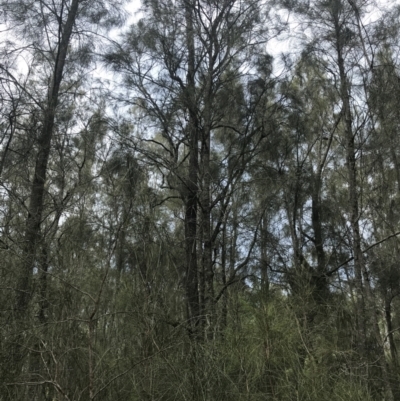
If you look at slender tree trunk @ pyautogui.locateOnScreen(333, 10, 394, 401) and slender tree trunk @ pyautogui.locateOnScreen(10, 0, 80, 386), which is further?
slender tree trunk @ pyautogui.locateOnScreen(333, 10, 394, 401)

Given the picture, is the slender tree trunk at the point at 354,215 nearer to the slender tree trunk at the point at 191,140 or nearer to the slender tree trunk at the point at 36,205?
the slender tree trunk at the point at 191,140

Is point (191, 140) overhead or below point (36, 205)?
overhead

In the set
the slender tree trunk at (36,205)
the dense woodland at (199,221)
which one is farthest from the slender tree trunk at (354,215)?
the slender tree trunk at (36,205)

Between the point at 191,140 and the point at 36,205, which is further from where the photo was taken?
the point at 191,140

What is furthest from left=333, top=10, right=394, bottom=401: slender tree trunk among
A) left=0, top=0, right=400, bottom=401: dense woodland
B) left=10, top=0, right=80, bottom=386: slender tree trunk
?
left=10, top=0, right=80, bottom=386: slender tree trunk

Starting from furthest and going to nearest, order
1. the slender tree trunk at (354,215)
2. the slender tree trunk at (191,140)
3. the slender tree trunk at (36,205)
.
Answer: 1. the slender tree trunk at (191,140)
2. the slender tree trunk at (354,215)
3. the slender tree trunk at (36,205)

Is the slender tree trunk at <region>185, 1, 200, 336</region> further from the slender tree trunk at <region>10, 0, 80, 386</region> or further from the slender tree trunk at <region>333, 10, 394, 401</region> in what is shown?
the slender tree trunk at <region>333, 10, 394, 401</region>

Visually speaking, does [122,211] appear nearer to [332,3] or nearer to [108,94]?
[108,94]

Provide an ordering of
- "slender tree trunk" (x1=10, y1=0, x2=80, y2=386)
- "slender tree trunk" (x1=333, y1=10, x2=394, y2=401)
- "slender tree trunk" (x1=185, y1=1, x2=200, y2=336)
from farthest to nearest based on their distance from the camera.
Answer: "slender tree trunk" (x1=185, y1=1, x2=200, y2=336)
"slender tree trunk" (x1=333, y1=10, x2=394, y2=401)
"slender tree trunk" (x1=10, y1=0, x2=80, y2=386)

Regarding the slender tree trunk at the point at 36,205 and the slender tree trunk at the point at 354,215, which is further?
the slender tree trunk at the point at 354,215

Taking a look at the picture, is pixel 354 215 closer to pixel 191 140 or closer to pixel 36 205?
pixel 191 140

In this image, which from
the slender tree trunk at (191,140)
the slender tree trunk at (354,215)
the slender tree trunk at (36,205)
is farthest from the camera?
the slender tree trunk at (191,140)

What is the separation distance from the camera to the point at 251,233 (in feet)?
34.0

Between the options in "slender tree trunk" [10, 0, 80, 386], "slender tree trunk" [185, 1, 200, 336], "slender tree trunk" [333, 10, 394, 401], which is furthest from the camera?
"slender tree trunk" [185, 1, 200, 336]
